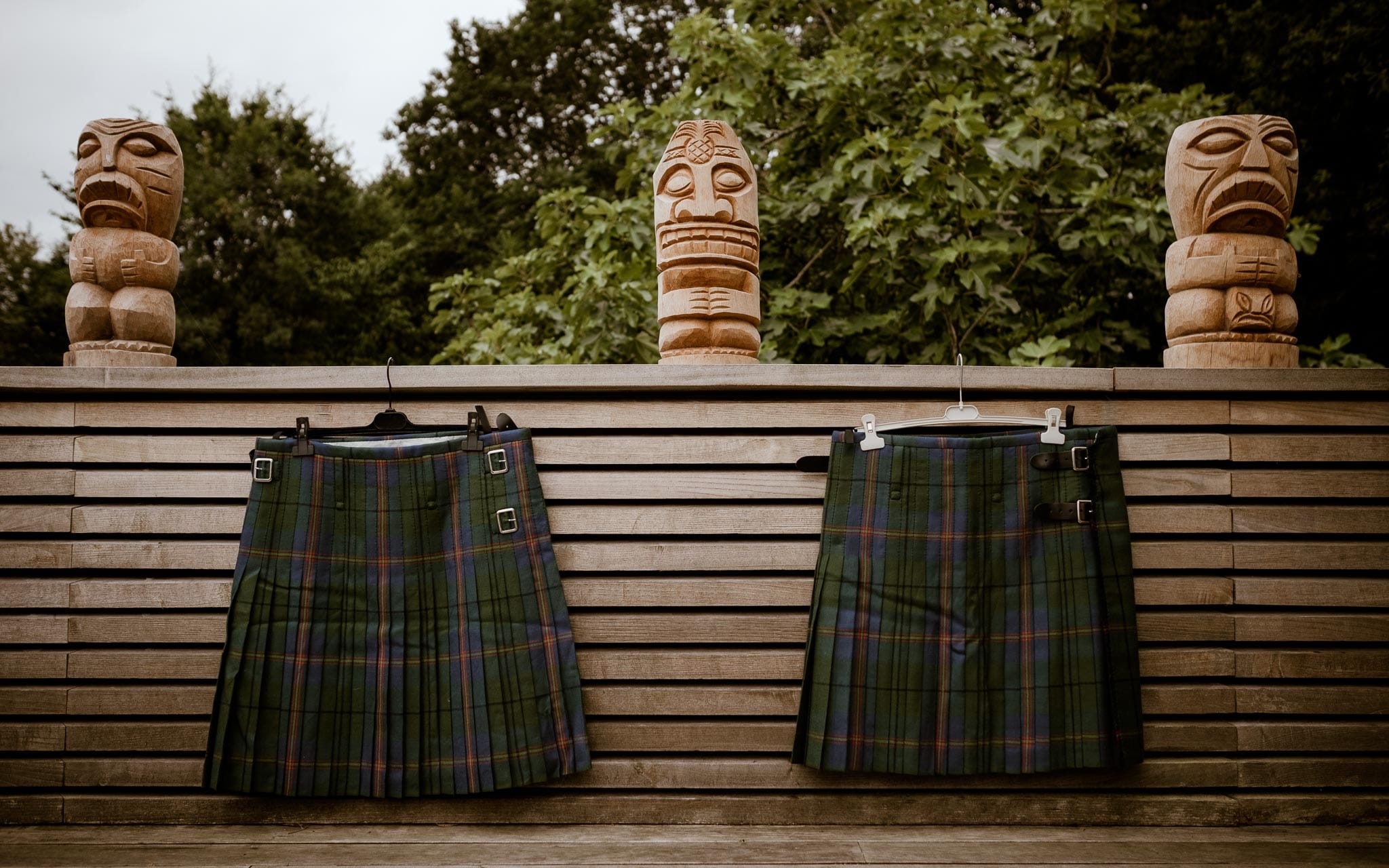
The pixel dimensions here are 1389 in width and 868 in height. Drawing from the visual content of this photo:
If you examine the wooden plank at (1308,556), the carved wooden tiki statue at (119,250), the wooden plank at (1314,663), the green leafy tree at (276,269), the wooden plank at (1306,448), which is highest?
the green leafy tree at (276,269)

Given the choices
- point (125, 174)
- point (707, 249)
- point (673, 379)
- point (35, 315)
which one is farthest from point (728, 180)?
point (35, 315)

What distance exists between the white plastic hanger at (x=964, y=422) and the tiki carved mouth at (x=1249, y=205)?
0.68 m

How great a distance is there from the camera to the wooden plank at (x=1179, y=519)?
2297mm

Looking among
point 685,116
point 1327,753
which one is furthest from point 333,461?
point 685,116

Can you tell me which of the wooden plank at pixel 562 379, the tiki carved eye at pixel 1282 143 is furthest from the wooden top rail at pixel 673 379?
the tiki carved eye at pixel 1282 143

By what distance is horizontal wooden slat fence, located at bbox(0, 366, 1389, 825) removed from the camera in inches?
88.2

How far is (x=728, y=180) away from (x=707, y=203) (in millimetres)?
104

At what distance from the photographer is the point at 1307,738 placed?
226 cm

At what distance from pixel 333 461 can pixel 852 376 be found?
131cm

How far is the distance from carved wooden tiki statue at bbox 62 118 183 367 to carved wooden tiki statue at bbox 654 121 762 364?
136 cm

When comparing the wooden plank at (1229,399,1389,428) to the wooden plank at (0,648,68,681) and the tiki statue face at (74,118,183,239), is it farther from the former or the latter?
the wooden plank at (0,648,68,681)

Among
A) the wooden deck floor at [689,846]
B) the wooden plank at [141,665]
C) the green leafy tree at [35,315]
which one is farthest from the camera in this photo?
the green leafy tree at [35,315]

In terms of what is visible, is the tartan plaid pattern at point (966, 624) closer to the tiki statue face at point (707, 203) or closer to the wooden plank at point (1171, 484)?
the wooden plank at point (1171, 484)

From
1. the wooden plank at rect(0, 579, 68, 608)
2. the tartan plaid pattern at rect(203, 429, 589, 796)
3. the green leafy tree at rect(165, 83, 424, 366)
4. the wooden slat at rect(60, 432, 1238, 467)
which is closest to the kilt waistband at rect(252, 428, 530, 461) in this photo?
the tartan plaid pattern at rect(203, 429, 589, 796)
